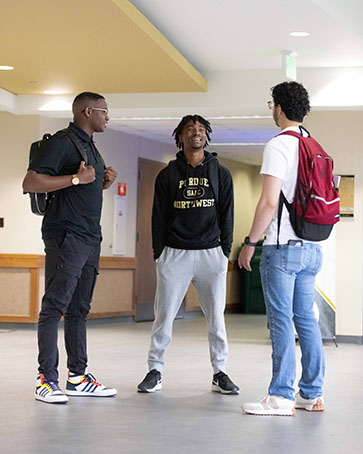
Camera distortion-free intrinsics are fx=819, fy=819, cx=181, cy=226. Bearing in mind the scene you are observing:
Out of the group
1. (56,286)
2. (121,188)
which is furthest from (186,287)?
A: (121,188)

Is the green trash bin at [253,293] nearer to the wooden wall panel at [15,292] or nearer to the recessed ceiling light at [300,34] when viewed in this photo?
the wooden wall panel at [15,292]

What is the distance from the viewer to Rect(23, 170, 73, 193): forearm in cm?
426

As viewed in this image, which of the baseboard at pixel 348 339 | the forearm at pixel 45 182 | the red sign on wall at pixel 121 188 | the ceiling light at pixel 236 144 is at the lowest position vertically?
the baseboard at pixel 348 339

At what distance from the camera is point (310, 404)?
13.9 ft

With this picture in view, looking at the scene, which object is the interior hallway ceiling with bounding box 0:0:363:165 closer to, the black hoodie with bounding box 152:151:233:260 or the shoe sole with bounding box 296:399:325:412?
the black hoodie with bounding box 152:151:233:260

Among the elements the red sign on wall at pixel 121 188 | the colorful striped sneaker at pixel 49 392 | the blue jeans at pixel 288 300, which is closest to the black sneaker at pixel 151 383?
the colorful striped sneaker at pixel 49 392

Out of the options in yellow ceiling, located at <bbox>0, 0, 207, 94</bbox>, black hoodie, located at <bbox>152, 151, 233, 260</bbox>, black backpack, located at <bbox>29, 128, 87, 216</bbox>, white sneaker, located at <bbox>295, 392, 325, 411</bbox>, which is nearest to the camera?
white sneaker, located at <bbox>295, 392, 325, 411</bbox>

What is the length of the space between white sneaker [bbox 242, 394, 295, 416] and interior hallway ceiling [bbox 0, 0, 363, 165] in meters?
2.90

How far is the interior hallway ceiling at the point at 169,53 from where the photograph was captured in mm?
6129

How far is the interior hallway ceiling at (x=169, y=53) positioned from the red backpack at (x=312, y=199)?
7.21 feet

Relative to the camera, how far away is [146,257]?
36.9 ft

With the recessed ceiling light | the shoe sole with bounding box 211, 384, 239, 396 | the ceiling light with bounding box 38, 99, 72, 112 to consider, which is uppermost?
the recessed ceiling light

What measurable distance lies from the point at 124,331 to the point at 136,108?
252 cm

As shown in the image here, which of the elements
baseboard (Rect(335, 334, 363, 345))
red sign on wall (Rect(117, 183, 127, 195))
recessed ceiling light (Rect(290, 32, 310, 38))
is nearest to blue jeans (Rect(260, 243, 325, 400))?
recessed ceiling light (Rect(290, 32, 310, 38))
